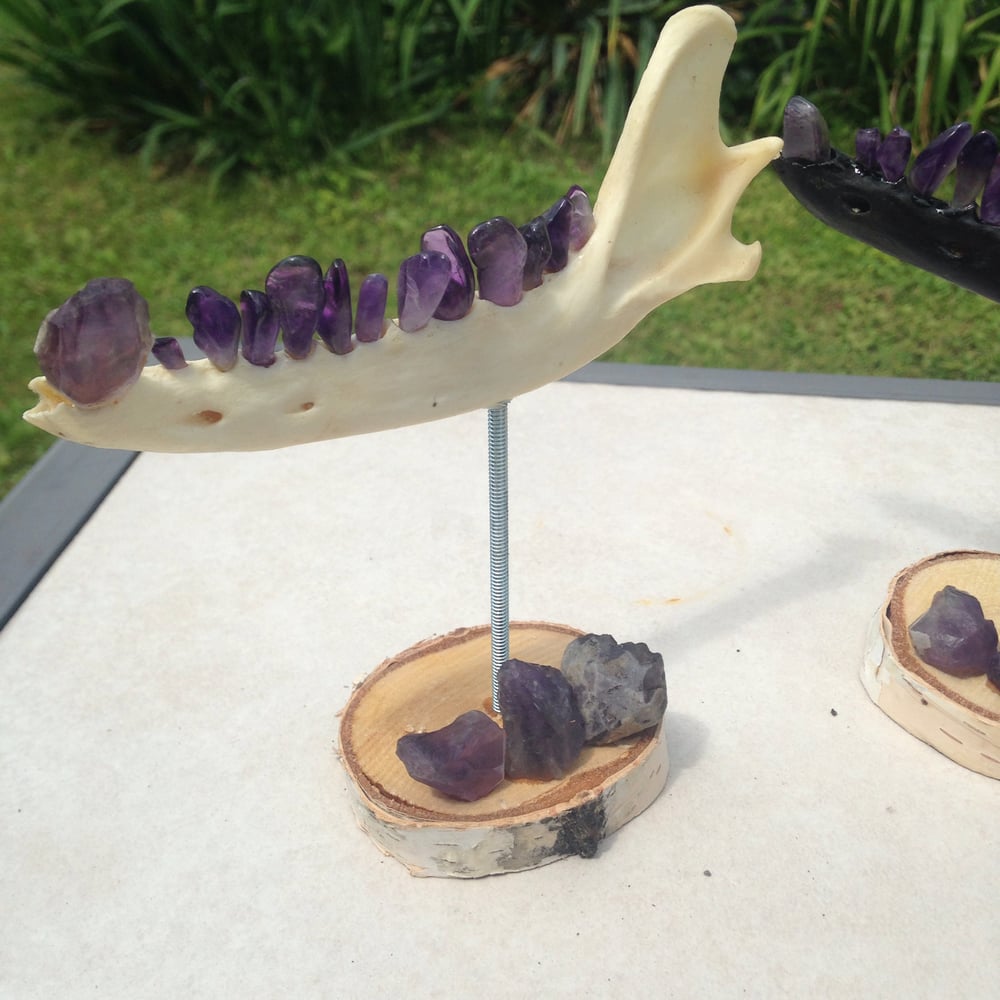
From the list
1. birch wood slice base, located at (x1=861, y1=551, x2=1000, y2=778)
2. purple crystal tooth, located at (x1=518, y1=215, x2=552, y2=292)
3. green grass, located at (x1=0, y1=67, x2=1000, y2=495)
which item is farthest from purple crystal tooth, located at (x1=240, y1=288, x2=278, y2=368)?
green grass, located at (x1=0, y1=67, x2=1000, y2=495)

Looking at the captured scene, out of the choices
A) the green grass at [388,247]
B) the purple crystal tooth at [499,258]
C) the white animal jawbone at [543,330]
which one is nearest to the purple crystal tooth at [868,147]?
the white animal jawbone at [543,330]

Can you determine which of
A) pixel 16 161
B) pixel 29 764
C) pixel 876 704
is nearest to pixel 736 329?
pixel 876 704

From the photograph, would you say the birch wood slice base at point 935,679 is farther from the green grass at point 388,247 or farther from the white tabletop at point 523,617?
the green grass at point 388,247

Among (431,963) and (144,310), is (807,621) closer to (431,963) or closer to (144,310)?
(431,963)

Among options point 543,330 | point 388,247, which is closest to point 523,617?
point 543,330

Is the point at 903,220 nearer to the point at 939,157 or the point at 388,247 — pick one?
the point at 939,157
